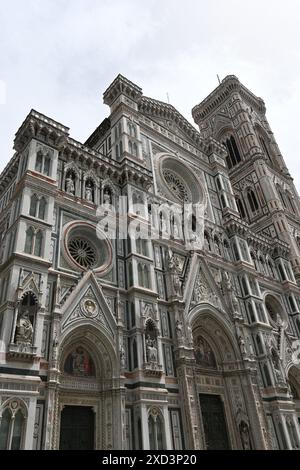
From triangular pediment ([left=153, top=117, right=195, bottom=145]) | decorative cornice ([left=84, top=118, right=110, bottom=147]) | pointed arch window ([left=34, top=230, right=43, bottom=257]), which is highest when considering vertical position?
triangular pediment ([left=153, top=117, right=195, bottom=145])

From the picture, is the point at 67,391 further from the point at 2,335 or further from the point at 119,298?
the point at 119,298

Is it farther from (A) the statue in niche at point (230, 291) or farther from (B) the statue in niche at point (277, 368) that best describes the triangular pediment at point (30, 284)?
(B) the statue in niche at point (277, 368)

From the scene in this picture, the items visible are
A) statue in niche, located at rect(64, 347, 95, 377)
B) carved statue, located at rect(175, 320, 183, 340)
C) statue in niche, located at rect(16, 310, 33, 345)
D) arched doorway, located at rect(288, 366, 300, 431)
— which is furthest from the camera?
arched doorway, located at rect(288, 366, 300, 431)

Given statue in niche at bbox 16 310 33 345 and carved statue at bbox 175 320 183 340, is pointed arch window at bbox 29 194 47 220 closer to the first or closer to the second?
statue in niche at bbox 16 310 33 345

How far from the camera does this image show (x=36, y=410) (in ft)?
40.0

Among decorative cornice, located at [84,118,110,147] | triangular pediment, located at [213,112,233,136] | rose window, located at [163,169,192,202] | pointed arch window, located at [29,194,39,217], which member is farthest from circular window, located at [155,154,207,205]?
triangular pediment, located at [213,112,233,136]

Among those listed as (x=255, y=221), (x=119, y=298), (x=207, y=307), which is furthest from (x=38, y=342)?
(x=255, y=221)

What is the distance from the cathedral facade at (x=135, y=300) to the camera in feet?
44.8

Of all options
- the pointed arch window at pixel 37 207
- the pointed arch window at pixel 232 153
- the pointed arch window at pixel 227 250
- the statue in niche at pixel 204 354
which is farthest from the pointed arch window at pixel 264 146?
the pointed arch window at pixel 37 207

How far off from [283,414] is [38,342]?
49.8 feet

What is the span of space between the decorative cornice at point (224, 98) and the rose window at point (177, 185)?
2739cm

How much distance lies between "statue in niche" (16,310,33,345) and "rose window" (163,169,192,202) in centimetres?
1545

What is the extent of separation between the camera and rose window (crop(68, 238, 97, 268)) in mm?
17250

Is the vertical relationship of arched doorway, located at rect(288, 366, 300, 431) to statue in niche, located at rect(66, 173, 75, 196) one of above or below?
below
